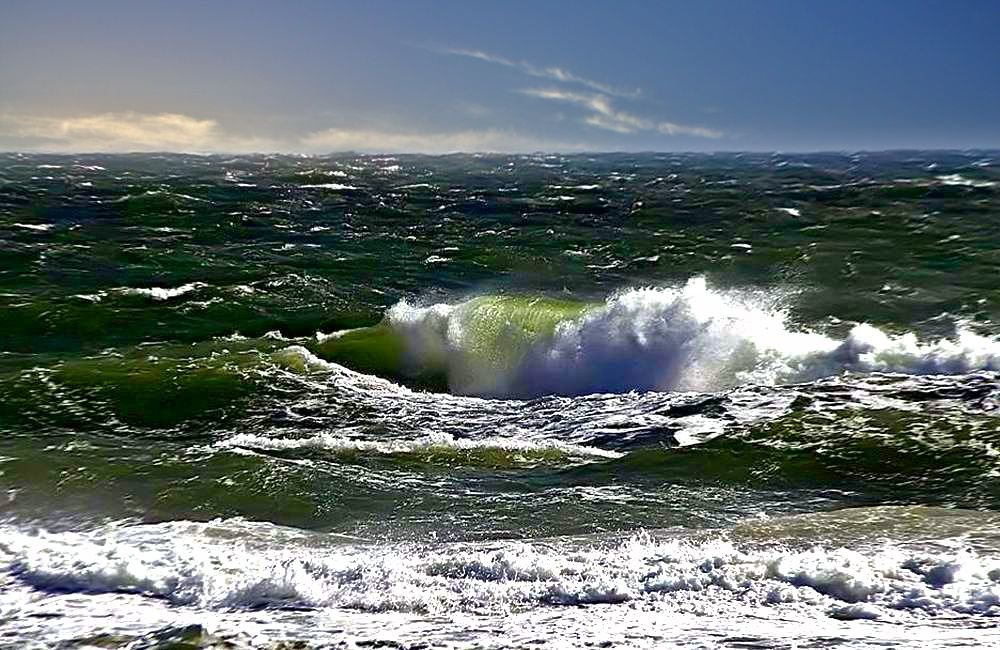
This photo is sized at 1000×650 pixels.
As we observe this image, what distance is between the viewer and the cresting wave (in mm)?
15836

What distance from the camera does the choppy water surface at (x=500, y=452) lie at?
6902mm

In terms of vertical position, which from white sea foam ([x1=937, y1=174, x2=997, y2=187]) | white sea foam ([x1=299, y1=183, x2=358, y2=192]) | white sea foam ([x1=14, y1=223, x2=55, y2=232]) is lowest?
white sea foam ([x1=14, y1=223, x2=55, y2=232])

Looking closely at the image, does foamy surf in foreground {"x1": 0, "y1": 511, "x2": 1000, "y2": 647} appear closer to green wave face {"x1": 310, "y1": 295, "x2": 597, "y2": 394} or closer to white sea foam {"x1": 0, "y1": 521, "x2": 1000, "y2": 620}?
white sea foam {"x1": 0, "y1": 521, "x2": 1000, "y2": 620}

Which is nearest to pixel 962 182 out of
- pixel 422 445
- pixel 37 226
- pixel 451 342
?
pixel 451 342

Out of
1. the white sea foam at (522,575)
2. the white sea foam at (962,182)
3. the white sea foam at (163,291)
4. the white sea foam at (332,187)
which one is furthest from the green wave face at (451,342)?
the white sea foam at (962,182)

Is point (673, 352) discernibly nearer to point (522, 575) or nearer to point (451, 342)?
point (451, 342)

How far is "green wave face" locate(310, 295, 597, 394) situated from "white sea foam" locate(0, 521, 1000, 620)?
7889 millimetres

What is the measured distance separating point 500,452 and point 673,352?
5990 mm

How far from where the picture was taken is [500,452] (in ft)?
38.4

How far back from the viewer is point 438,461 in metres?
11.4

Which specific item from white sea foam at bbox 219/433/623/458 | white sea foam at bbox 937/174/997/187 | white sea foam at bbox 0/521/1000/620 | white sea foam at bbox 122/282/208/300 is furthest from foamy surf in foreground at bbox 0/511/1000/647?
white sea foam at bbox 937/174/997/187

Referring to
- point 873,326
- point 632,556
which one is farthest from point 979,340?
point 632,556

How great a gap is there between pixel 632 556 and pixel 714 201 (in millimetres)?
43536

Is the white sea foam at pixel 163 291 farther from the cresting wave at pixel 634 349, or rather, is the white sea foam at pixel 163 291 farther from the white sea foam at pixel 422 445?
the white sea foam at pixel 422 445
